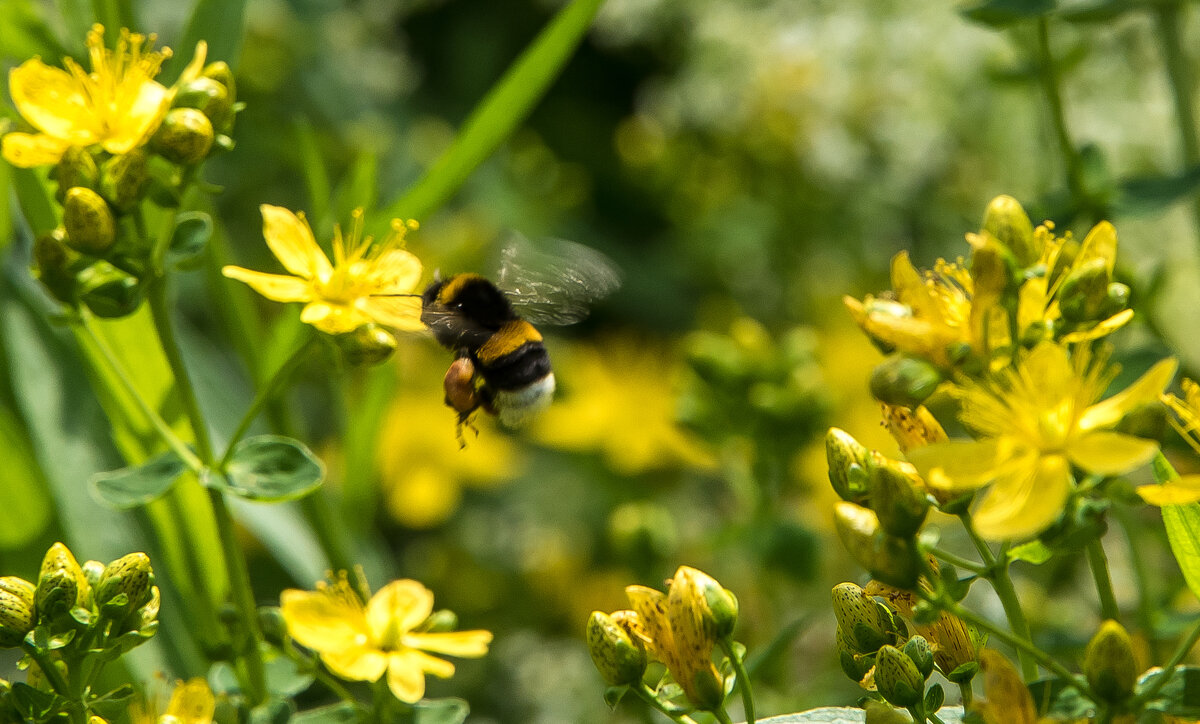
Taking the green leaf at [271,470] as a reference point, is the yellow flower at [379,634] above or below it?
below

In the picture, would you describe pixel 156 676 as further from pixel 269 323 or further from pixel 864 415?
pixel 269 323

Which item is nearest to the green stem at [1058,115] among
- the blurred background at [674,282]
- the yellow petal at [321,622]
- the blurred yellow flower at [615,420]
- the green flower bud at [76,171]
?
the blurred background at [674,282]

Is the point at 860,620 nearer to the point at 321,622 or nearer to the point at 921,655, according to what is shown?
the point at 921,655

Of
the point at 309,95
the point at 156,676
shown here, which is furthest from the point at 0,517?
the point at 309,95

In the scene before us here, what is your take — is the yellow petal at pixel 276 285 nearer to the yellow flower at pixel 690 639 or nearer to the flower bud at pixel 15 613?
the flower bud at pixel 15 613

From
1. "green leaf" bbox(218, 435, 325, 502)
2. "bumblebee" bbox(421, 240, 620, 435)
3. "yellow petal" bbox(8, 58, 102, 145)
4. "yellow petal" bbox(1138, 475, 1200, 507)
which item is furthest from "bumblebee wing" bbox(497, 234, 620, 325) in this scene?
"yellow petal" bbox(1138, 475, 1200, 507)

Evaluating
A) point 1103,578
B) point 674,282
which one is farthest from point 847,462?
point 674,282
